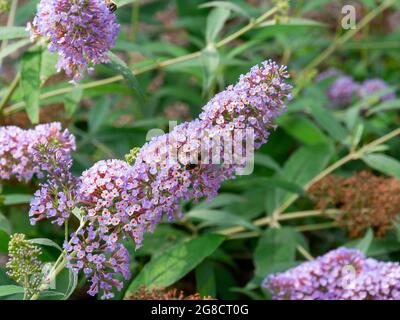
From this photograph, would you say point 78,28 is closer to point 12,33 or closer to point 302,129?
point 12,33

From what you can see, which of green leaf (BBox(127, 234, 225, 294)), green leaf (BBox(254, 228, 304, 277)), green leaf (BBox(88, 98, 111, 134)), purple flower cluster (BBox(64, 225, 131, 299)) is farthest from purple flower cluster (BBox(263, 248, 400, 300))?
green leaf (BBox(88, 98, 111, 134))

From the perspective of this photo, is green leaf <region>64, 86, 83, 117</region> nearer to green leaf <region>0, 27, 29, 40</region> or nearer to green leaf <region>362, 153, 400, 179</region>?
green leaf <region>0, 27, 29, 40</region>

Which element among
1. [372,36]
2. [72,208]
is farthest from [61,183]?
[372,36]

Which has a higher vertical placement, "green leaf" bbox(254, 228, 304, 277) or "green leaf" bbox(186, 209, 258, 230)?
"green leaf" bbox(186, 209, 258, 230)

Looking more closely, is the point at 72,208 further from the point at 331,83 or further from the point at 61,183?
the point at 331,83

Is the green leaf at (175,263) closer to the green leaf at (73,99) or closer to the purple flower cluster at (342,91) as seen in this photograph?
the green leaf at (73,99)

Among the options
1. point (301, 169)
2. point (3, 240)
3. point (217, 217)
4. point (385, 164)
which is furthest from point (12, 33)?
point (385, 164)

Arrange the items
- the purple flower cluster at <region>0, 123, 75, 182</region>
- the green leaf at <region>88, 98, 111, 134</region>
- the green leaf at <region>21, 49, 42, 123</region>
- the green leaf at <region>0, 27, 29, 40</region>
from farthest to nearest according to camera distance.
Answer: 1. the green leaf at <region>88, 98, 111, 134</region>
2. the green leaf at <region>21, 49, 42, 123</region>
3. the green leaf at <region>0, 27, 29, 40</region>
4. the purple flower cluster at <region>0, 123, 75, 182</region>

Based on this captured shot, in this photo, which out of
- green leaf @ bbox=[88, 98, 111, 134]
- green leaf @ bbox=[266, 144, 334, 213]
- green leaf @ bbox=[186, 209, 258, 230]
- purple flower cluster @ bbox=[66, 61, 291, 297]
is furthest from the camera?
green leaf @ bbox=[88, 98, 111, 134]
